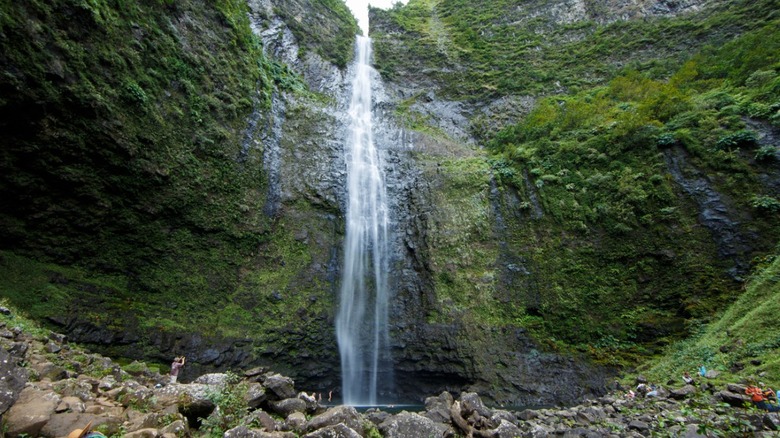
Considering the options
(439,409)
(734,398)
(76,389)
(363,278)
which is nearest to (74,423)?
(76,389)

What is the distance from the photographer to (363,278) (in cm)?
1393

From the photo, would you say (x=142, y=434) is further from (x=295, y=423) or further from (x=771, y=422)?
(x=771, y=422)

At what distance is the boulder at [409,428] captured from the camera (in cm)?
399

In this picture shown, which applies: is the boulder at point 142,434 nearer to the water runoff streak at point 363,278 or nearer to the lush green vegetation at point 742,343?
the lush green vegetation at point 742,343

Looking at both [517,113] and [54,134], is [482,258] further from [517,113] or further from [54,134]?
[54,134]

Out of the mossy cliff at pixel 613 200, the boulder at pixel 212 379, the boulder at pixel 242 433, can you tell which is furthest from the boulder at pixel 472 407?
the mossy cliff at pixel 613 200

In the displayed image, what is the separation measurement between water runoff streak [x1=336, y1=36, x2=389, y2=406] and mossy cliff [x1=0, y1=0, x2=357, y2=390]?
27.8 inches

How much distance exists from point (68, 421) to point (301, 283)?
32.3ft

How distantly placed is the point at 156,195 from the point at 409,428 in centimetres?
1006

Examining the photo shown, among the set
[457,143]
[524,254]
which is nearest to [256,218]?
[524,254]

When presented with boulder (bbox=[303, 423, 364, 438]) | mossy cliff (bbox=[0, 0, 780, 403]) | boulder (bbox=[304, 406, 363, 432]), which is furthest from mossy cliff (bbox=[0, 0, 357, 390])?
boulder (bbox=[303, 423, 364, 438])

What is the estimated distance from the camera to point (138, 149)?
32.7 ft

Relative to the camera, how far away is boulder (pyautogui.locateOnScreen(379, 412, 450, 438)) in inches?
157

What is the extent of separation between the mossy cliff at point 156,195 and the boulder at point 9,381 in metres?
7.21
